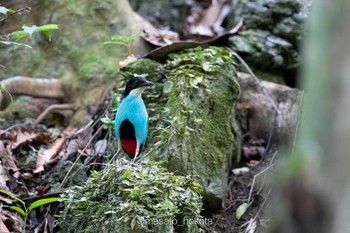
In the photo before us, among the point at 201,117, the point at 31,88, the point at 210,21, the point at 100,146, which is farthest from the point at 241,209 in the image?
the point at 210,21

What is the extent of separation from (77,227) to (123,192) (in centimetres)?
43

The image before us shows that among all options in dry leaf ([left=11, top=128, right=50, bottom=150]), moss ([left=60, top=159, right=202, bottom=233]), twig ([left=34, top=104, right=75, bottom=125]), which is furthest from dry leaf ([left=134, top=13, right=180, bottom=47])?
moss ([left=60, top=159, right=202, bottom=233])

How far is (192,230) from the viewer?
3.33 meters

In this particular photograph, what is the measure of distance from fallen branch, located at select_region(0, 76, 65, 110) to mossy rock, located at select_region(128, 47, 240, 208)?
1165 millimetres

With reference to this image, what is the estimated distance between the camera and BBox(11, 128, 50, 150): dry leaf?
4.71m

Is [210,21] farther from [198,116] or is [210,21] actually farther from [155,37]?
[198,116]

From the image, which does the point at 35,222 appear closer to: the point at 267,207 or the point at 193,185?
the point at 193,185

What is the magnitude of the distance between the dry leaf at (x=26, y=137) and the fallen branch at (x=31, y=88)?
56cm

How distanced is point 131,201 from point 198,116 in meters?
1.41

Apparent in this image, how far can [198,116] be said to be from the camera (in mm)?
4367

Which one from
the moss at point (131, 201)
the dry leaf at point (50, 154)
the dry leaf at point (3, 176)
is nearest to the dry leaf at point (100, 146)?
the dry leaf at point (50, 154)

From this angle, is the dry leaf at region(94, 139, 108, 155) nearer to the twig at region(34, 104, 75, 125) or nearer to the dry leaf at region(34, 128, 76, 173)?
the dry leaf at region(34, 128, 76, 173)

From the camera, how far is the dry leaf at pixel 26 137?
4.71 metres

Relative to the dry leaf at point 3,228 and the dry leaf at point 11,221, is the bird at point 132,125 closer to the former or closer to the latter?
the dry leaf at point 11,221
